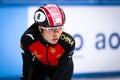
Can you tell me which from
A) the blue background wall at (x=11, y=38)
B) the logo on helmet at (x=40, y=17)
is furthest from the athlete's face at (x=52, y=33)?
the blue background wall at (x=11, y=38)

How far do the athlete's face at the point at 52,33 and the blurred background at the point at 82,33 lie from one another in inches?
42.6

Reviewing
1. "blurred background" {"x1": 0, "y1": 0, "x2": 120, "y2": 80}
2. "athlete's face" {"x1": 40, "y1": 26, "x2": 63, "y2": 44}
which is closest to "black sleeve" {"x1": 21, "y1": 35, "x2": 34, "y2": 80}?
"athlete's face" {"x1": 40, "y1": 26, "x2": 63, "y2": 44}

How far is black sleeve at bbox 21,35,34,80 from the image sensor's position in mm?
1879

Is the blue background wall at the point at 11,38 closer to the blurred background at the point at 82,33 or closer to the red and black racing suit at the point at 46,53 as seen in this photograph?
the blurred background at the point at 82,33

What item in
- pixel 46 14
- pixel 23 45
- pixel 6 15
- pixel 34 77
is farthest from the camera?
pixel 6 15

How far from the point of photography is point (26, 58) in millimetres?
1887

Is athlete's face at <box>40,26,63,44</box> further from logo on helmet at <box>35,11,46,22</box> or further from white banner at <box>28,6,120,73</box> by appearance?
white banner at <box>28,6,120,73</box>

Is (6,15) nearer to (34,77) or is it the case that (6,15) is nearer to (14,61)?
(14,61)

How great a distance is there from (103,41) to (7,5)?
31.8 inches

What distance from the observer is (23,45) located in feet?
6.25

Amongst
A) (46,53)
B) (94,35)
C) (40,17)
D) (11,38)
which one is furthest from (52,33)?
(94,35)

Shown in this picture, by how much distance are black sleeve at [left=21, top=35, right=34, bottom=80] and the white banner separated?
1.07m

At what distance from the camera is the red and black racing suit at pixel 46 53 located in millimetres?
1896

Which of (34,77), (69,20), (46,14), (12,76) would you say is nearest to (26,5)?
(69,20)
